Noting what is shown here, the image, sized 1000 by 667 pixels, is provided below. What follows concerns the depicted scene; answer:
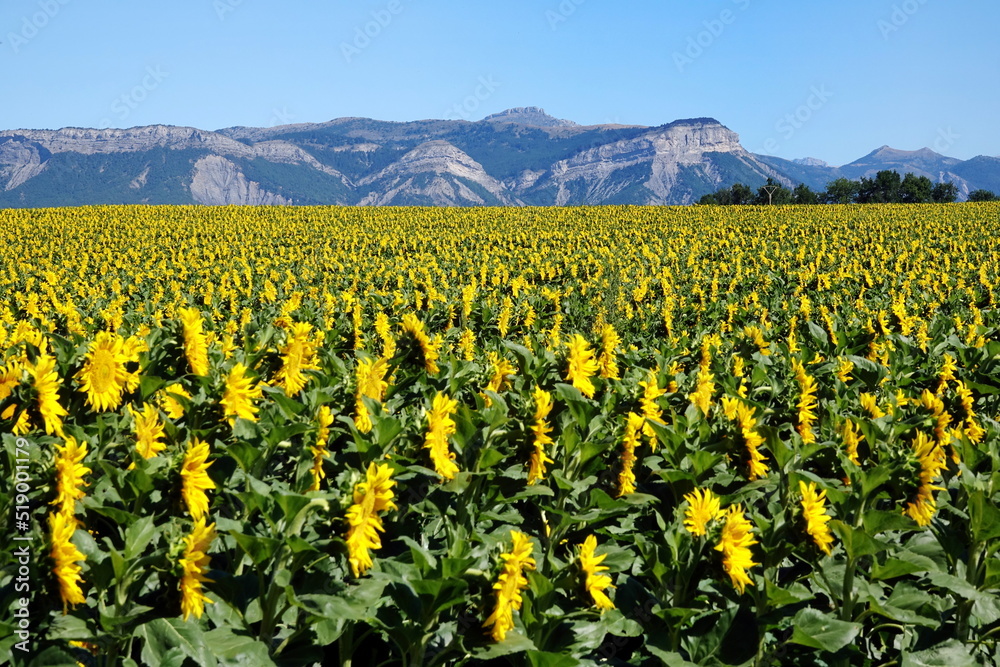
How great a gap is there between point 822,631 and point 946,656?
52 centimetres

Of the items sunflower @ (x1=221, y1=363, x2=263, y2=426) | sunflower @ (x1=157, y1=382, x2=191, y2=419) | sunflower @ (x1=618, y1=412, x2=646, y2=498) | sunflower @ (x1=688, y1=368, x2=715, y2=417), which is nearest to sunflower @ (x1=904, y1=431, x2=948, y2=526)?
sunflower @ (x1=688, y1=368, x2=715, y2=417)

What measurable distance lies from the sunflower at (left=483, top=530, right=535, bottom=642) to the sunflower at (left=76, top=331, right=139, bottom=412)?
6.12 ft

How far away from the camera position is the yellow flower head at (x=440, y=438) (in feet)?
8.74

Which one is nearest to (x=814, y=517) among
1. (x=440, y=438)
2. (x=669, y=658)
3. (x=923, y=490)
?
(x=669, y=658)

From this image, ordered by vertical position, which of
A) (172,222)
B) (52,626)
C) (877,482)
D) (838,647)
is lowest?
(838,647)

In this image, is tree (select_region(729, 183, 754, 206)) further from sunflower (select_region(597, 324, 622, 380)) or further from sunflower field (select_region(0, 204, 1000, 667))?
sunflower (select_region(597, 324, 622, 380))

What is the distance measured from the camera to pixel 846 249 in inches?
860

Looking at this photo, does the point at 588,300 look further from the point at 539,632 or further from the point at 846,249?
the point at 846,249

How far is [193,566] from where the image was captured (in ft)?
6.09

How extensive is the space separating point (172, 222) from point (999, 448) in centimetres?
3598

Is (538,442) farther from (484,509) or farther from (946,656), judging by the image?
(946,656)

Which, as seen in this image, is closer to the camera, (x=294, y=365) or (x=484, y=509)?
(x=484, y=509)

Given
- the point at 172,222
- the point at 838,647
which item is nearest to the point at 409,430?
the point at 838,647

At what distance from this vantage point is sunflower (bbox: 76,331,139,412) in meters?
2.77
